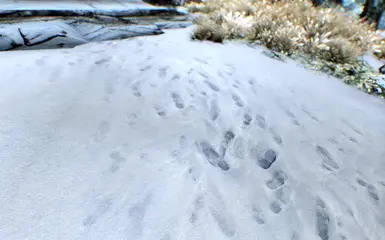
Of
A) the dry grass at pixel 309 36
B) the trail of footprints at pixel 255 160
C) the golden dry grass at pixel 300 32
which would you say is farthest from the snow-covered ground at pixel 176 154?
the golden dry grass at pixel 300 32

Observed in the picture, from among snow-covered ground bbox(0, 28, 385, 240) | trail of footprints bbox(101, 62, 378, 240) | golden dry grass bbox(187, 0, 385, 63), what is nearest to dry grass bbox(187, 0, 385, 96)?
golden dry grass bbox(187, 0, 385, 63)

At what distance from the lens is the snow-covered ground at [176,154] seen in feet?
4.56

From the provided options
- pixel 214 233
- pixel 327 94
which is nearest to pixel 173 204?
pixel 214 233

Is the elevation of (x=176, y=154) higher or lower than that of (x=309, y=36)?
lower

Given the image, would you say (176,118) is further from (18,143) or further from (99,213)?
(18,143)

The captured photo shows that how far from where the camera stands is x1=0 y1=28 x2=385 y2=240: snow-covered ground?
1.39 metres

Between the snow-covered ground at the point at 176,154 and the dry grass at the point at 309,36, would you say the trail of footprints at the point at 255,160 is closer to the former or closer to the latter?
the snow-covered ground at the point at 176,154

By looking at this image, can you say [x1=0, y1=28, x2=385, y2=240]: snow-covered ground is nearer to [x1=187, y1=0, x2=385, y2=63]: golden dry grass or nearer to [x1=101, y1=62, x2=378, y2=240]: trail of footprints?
[x1=101, y1=62, x2=378, y2=240]: trail of footprints

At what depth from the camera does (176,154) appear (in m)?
1.88

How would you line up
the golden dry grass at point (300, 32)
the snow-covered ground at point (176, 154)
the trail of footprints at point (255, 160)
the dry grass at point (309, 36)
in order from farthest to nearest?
the golden dry grass at point (300, 32)
the dry grass at point (309, 36)
the trail of footprints at point (255, 160)
the snow-covered ground at point (176, 154)

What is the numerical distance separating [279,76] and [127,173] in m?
2.71

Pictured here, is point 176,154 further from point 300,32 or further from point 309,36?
point 309,36

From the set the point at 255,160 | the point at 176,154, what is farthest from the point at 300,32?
the point at 176,154

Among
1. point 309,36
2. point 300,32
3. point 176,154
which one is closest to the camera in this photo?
point 176,154
